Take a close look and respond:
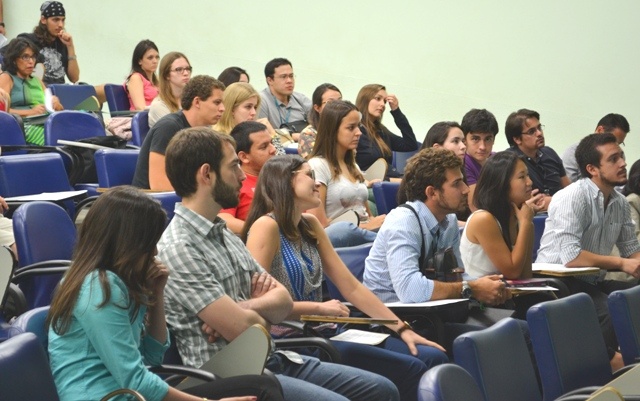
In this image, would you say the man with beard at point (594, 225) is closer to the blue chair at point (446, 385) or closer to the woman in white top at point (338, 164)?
the woman in white top at point (338, 164)

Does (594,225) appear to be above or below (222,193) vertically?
below

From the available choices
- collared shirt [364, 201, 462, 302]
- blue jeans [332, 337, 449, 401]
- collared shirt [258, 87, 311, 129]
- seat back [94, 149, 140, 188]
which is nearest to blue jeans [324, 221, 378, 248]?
collared shirt [364, 201, 462, 302]

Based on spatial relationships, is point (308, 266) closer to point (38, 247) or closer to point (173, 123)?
point (38, 247)

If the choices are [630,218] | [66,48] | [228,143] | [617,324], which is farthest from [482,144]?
[66,48]

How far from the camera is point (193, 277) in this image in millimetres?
2812

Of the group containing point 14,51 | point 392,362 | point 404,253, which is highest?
point 14,51

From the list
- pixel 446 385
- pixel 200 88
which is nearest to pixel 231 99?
pixel 200 88

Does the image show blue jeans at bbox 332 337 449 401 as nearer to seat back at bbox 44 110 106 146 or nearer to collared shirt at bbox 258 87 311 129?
seat back at bbox 44 110 106 146

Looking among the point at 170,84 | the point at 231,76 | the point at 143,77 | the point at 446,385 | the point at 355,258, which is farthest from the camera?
the point at 143,77

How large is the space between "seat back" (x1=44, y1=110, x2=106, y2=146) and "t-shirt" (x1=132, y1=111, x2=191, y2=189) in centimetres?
137

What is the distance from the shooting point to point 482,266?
4.22 m

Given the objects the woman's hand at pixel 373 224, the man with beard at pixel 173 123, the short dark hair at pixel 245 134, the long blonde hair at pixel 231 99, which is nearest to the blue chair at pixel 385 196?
the woman's hand at pixel 373 224

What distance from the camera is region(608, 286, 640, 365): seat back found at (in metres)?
3.20

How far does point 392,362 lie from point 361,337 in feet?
0.48
